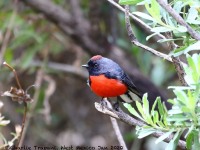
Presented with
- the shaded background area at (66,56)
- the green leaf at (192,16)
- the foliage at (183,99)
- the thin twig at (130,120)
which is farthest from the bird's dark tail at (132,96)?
the shaded background area at (66,56)

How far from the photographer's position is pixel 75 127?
4.61 metres

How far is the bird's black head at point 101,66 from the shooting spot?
82.1 inches

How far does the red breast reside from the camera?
78.1 inches

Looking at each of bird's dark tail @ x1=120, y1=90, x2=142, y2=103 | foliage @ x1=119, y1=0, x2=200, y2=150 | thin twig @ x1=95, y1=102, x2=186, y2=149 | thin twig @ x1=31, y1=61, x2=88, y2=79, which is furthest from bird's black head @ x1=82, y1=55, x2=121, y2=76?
thin twig @ x1=31, y1=61, x2=88, y2=79

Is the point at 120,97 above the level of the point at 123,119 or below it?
below

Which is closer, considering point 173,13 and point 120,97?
point 173,13

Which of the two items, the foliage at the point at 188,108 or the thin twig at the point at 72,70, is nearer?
the foliage at the point at 188,108

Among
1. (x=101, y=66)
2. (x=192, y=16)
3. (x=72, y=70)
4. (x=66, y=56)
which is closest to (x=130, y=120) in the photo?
(x=192, y=16)

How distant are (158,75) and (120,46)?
1.27 feet

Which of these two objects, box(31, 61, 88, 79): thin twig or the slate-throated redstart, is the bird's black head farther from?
box(31, 61, 88, 79): thin twig

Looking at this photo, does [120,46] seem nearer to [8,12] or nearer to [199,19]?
[8,12]

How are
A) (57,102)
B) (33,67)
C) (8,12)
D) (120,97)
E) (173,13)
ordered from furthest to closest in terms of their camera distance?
(57,102)
(33,67)
(8,12)
(120,97)
(173,13)

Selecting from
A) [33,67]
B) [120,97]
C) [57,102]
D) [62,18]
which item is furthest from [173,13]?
[57,102]

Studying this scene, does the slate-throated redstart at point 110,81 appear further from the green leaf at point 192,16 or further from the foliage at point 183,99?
the green leaf at point 192,16
